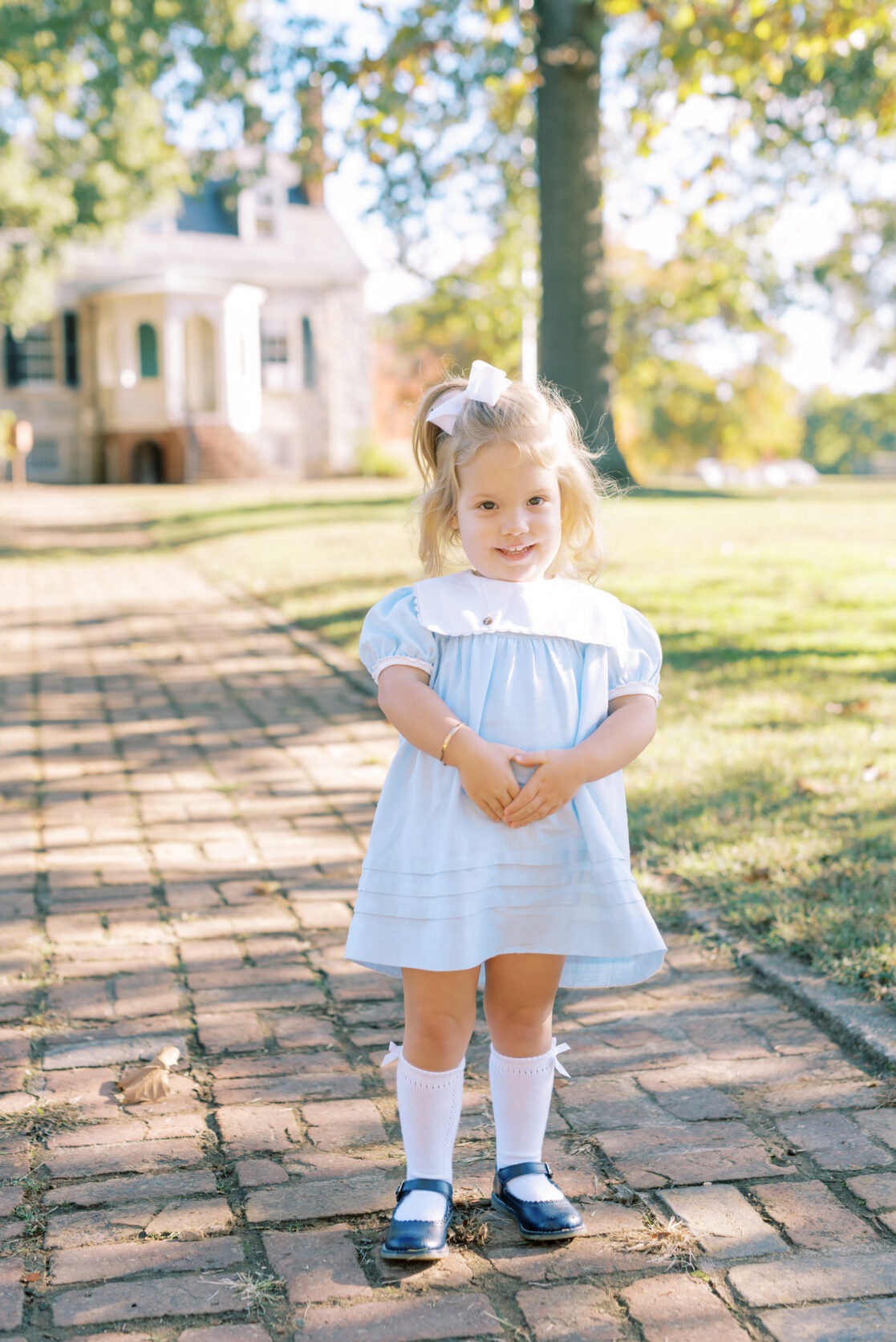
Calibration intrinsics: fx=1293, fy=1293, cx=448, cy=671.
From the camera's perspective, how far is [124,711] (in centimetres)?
662

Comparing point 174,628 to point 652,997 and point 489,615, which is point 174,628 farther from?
point 489,615

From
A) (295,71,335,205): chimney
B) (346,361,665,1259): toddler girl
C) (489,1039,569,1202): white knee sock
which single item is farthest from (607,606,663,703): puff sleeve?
(295,71,335,205): chimney

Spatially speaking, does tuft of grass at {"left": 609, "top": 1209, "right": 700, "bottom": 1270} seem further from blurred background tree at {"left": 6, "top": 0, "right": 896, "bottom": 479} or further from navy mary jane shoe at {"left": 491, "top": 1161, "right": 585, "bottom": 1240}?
blurred background tree at {"left": 6, "top": 0, "right": 896, "bottom": 479}

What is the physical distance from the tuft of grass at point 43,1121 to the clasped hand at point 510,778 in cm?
119

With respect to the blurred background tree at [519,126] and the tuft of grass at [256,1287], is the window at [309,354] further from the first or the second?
the tuft of grass at [256,1287]

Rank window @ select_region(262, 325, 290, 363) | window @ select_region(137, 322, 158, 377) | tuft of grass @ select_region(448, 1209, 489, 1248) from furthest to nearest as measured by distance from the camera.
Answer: window @ select_region(262, 325, 290, 363) → window @ select_region(137, 322, 158, 377) → tuft of grass @ select_region(448, 1209, 489, 1248)

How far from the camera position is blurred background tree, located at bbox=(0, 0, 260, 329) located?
13.3 m

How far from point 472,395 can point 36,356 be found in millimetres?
29569

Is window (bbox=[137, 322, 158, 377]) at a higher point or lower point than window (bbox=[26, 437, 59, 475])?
higher

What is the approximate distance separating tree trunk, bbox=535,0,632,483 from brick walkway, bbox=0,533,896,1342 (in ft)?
31.1

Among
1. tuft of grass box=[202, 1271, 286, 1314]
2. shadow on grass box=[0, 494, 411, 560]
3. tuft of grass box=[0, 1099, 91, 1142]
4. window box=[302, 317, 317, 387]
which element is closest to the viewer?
tuft of grass box=[202, 1271, 286, 1314]

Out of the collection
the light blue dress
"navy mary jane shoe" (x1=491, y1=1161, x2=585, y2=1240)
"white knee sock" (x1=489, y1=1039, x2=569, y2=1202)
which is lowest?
"navy mary jane shoe" (x1=491, y1=1161, x2=585, y2=1240)

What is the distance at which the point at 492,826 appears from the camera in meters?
2.19

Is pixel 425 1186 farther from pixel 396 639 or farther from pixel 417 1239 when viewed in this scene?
pixel 396 639
